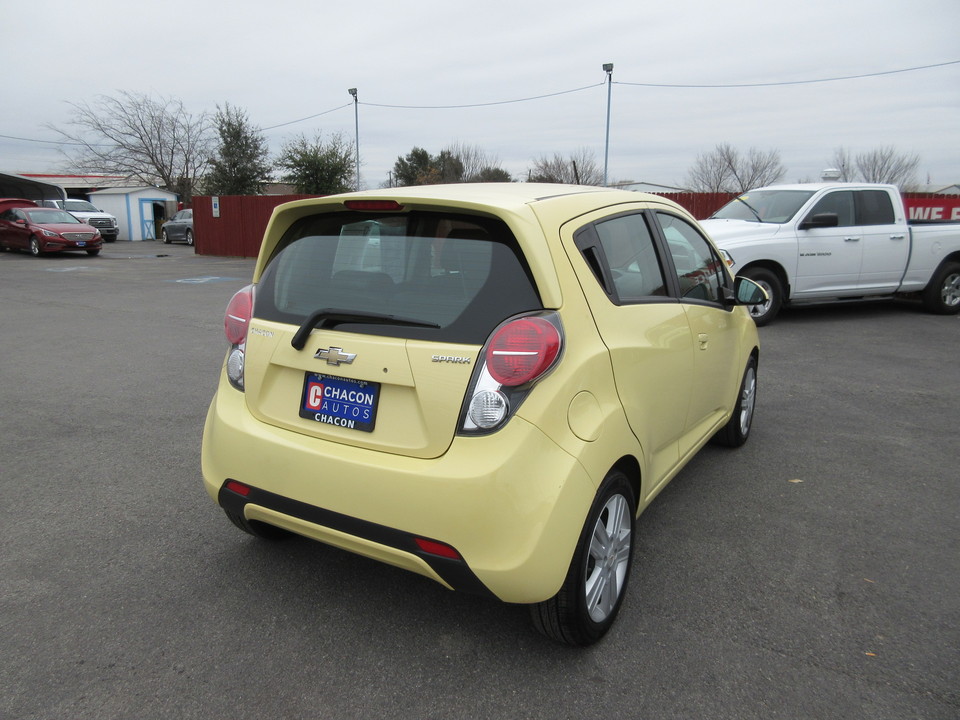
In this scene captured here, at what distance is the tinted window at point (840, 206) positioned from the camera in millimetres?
10023

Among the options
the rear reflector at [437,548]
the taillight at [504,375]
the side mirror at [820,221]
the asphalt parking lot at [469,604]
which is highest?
the side mirror at [820,221]

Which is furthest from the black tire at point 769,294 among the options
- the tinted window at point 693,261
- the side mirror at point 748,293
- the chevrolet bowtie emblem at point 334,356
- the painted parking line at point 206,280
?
the painted parking line at point 206,280

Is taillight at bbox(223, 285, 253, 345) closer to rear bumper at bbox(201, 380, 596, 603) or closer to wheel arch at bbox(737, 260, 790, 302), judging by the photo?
rear bumper at bbox(201, 380, 596, 603)

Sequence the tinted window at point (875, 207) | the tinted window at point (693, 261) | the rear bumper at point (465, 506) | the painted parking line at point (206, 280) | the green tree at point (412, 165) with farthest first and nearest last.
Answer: the green tree at point (412, 165), the painted parking line at point (206, 280), the tinted window at point (875, 207), the tinted window at point (693, 261), the rear bumper at point (465, 506)

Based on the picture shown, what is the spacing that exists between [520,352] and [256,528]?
1603 millimetres

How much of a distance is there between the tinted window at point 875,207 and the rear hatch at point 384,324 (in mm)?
9609

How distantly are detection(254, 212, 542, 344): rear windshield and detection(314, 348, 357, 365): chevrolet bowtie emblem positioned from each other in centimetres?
9

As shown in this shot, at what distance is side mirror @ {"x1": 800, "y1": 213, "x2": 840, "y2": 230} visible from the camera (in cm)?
973

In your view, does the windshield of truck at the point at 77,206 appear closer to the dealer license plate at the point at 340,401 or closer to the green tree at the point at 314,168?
the green tree at the point at 314,168

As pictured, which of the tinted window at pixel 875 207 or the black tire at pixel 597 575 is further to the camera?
the tinted window at pixel 875 207

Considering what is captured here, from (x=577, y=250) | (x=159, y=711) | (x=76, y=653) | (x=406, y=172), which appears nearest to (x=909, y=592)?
(x=577, y=250)

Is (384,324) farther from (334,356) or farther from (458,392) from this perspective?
(458,392)

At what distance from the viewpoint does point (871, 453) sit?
478 centimetres

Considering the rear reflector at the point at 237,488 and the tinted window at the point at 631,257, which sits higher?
the tinted window at the point at 631,257
